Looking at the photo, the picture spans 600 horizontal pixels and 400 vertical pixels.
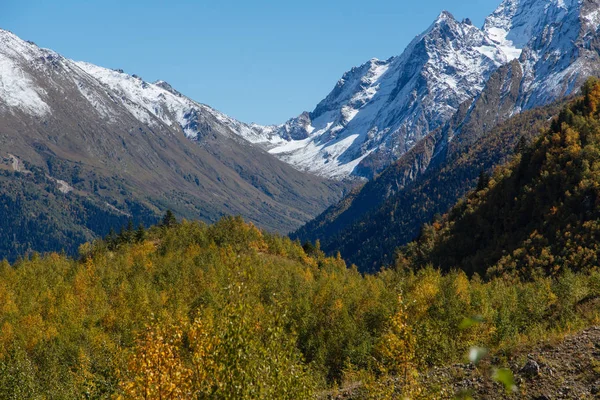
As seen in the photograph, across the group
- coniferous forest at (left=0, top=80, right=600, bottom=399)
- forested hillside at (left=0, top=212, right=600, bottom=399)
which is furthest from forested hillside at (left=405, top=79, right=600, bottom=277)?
forested hillside at (left=0, top=212, right=600, bottom=399)

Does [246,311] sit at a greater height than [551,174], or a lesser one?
lesser

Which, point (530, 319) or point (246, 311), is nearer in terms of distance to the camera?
point (246, 311)

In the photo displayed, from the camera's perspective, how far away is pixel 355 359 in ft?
218

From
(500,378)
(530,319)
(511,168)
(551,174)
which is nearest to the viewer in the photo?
(500,378)

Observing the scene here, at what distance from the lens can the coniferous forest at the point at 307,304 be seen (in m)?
24.4

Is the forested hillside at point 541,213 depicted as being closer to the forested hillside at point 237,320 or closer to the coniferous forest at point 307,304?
the coniferous forest at point 307,304

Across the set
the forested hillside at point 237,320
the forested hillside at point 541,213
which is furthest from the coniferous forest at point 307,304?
the forested hillside at point 541,213

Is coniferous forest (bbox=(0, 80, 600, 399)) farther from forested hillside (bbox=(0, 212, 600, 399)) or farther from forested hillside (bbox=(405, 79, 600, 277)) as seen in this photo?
forested hillside (bbox=(405, 79, 600, 277))

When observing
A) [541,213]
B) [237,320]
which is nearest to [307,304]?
[541,213]

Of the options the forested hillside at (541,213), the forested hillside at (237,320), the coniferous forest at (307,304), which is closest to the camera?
the forested hillside at (237,320)

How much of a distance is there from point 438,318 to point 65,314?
59.3m

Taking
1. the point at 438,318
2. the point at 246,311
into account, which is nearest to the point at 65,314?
the point at 438,318

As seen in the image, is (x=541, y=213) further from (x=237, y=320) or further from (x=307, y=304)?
(x=237, y=320)

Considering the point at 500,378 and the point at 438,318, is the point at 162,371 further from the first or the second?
the point at 438,318
